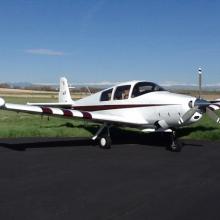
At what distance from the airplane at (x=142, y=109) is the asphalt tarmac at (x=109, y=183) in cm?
89

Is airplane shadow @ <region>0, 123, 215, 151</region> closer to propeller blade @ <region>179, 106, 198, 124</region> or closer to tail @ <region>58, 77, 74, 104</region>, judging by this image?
propeller blade @ <region>179, 106, 198, 124</region>

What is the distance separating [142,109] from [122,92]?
1256 mm

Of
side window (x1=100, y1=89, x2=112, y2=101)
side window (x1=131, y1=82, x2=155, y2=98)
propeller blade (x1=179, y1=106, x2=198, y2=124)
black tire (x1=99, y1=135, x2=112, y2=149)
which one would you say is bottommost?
black tire (x1=99, y1=135, x2=112, y2=149)

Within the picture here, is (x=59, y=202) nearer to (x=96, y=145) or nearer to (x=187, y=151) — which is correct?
(x=187, y=151)

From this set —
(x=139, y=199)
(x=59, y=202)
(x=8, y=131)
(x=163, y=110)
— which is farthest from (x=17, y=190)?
(x=8, y=131)

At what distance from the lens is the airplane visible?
12.9 m

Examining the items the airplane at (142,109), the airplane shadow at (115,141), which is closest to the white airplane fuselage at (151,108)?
the airplane at (142,109)

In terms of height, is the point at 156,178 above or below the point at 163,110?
below

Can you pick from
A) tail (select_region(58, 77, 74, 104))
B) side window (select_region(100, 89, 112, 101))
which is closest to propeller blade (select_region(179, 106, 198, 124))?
side window (select_region(100, 89, 112, 101))

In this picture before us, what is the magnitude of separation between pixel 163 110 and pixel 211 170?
12.9 ft

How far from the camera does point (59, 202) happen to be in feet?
21.9

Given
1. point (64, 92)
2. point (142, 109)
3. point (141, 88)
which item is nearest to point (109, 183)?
point (142, 109)

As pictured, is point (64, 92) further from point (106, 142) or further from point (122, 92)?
point (106, 142)

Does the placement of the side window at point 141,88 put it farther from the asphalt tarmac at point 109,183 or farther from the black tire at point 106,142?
the asphalt tarmac at point 109,183
